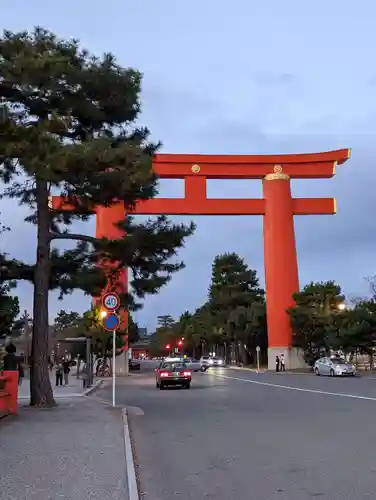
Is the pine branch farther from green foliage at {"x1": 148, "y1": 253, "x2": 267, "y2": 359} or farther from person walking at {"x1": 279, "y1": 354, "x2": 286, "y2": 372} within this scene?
green foliage at {"x1": 148, "y1": 253, "x2": 267, "y2": 359}

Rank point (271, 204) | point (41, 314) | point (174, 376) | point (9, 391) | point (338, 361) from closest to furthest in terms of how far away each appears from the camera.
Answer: point (9, 391) → point (41, 314) → point (174, 376) → point (338, 361) → point (271, 204)

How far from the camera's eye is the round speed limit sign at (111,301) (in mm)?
18500

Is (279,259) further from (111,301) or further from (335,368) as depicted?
(111,301)

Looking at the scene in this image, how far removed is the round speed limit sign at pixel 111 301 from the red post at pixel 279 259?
36964mm

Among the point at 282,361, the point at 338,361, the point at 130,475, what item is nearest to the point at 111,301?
the point at 130,475

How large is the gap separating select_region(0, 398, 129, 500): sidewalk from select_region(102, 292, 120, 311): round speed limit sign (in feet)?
11.2

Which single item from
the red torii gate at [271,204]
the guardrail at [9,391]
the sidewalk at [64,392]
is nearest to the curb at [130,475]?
the guardrail at [9,391]

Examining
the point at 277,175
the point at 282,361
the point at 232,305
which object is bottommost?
the point at 282,361

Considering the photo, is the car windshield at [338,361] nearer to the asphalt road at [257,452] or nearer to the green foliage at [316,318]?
the green foliage at [316,318]

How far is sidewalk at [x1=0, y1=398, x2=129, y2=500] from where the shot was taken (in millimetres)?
7316

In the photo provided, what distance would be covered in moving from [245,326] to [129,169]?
59.1m

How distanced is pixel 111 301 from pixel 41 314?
2402 mm

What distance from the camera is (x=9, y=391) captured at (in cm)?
1630

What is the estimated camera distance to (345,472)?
861cm
